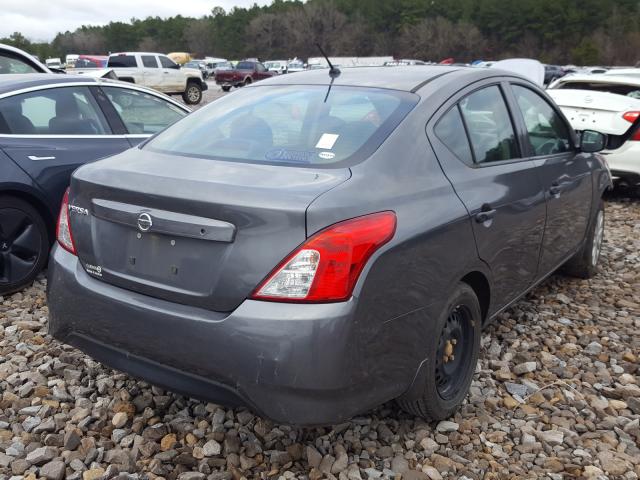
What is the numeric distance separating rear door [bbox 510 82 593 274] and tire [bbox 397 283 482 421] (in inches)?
39.7

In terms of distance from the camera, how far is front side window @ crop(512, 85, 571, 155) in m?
3.74

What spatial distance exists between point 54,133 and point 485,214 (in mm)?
3302

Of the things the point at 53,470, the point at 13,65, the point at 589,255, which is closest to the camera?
the point at 53,470

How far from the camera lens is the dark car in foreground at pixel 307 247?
2.15 m

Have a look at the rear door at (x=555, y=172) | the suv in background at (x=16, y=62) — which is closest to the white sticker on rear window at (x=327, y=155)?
the rear door at (x=555, y=172)

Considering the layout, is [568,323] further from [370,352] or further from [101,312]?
[101,312]

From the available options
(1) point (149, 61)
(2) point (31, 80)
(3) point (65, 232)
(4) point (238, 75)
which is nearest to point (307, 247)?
(3) point (65, 232)

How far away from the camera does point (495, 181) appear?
10.1ft

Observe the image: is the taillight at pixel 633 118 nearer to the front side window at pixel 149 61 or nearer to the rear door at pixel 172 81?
the rear door at pixel 172 81

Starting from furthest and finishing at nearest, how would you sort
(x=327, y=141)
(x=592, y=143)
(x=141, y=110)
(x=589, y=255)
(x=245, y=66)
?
(x=245, y=66) < (x=141, y=110) < (x=589, y=255) < (x=592, y=143) < (x=327, y=141)

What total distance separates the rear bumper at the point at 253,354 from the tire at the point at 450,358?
33 cm

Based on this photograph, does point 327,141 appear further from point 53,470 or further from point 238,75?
point 238,75

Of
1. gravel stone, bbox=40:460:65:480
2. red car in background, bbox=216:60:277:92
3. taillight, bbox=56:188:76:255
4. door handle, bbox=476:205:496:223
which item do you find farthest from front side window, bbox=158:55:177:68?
gravel stone, bbox=40:460:65:480

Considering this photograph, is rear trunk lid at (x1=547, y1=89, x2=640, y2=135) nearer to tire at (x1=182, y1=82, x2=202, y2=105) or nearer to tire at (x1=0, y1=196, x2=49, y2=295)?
tire at (x1=0, y1=196, x2=49, y2=295)
